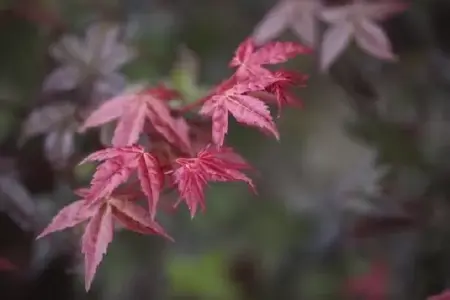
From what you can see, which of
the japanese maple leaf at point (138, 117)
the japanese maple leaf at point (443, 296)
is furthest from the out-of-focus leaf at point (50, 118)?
the japanese maple leaf at point (443, 296)

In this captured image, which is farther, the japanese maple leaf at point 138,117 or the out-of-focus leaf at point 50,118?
the out-of-focus leaf at point 50,118

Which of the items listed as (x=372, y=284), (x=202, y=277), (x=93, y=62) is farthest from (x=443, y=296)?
(x=93, y=62)

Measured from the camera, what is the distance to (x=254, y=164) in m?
0.89

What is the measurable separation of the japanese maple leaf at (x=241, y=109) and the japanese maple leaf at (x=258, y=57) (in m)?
0.03

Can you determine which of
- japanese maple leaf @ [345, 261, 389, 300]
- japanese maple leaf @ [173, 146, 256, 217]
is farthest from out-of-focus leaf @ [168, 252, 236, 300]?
japanese maple leaf @ [173, 146, 256, 217]

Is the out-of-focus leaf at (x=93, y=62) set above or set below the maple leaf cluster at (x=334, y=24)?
below

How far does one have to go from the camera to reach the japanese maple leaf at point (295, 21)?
2.78 feet

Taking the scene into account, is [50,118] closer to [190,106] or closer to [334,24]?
[190,106]

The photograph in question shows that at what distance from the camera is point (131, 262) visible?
2.71ft

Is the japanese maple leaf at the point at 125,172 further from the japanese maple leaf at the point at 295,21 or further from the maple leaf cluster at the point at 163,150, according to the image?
the japanese maple leaf at the point at 295,21

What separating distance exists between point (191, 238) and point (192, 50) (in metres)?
0.26

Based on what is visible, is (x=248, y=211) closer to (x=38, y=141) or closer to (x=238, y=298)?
(x=238, y=298)

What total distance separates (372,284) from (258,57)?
352mm

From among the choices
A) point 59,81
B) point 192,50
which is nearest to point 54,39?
point 59,81
